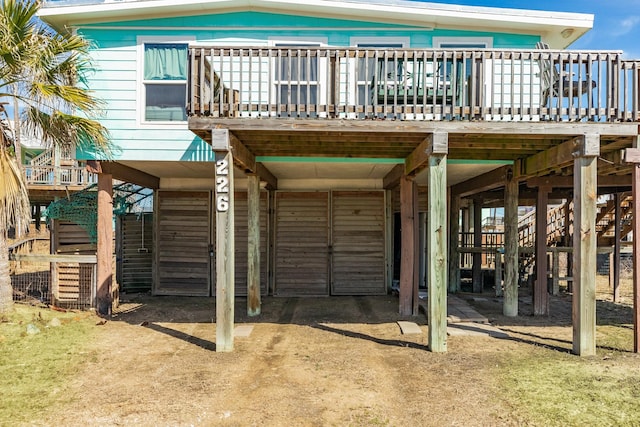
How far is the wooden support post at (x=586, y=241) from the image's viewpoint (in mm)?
5496

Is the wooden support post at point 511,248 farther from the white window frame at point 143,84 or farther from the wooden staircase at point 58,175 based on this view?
the wooden staircase at point 58,175

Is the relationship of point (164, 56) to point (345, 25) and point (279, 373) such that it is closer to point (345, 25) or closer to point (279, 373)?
point (345, 25)

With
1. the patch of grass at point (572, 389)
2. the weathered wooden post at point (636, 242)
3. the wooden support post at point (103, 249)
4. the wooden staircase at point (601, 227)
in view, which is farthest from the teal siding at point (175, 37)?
the wooden staircase at point (601, 227)

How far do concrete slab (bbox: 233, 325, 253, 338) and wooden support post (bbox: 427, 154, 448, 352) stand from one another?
2941 mm

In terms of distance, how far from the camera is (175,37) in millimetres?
8195

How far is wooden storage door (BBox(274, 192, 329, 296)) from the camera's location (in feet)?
34.8

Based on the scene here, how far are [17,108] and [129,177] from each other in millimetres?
2285

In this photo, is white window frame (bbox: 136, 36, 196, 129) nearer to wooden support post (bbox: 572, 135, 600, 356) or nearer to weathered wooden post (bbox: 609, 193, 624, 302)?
wooden support post (bbox: 572, 135, 600, 356)

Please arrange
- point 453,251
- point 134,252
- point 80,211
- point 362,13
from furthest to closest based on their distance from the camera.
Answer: point 453,251, point 134,252, point 80,211, point 362,13

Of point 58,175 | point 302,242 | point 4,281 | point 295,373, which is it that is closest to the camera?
point 295,373

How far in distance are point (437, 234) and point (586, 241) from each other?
76.8 inches

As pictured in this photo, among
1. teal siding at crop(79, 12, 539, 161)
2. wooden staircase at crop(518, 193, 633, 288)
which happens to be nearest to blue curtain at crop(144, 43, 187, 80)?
teal siding at crop(79, 12, 539, 161)

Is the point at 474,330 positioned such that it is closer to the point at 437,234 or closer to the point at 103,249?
the point at 437,234

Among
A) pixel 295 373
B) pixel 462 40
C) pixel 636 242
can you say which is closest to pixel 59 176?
pixel 295 373
